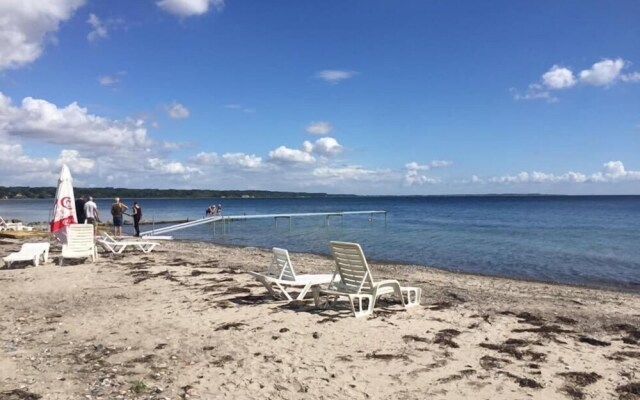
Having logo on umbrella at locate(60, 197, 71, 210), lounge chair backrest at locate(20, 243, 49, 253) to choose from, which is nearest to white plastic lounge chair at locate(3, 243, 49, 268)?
lounge chair backrest at locate(20, 243, 49, 253)

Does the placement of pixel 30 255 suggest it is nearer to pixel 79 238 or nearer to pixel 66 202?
pixel 79 238

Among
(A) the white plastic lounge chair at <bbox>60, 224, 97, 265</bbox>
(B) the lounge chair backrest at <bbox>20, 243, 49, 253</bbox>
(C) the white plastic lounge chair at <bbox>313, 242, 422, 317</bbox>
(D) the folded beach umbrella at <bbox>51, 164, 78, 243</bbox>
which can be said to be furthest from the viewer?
(D) the folded beach umbrella at <bbox>51, 164, 78, 243</bbox>

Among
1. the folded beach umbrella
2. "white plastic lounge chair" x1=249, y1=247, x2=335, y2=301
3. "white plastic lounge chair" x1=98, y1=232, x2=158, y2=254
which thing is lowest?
"white plastic lounge chair" x1=98, y1=232, x2=158, y2=254

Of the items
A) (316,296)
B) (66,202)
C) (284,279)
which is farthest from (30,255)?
(316,296)

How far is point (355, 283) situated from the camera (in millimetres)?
7340

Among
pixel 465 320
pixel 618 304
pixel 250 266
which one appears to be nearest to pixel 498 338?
pixel 465 320

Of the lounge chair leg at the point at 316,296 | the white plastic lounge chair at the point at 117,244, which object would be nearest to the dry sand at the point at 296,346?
the lounge chair leg at the point at 316,296

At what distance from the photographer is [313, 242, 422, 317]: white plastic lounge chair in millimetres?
7031

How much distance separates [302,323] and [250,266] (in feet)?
22.2

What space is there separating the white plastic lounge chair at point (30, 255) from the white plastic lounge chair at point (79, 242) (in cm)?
51

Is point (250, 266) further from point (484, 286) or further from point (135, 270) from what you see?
point (484, 286)

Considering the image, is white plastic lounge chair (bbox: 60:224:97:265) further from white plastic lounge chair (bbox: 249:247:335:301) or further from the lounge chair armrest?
the lounge chair armrest

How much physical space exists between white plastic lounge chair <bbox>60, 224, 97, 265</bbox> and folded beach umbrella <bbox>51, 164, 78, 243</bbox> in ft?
2.59

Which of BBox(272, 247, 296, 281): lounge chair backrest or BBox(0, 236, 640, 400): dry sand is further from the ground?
BBox(272, 247, 296, 281): lounge chair backrest
